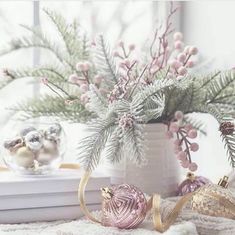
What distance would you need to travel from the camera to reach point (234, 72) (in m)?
1.08

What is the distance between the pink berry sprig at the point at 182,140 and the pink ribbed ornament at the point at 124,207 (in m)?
0.20

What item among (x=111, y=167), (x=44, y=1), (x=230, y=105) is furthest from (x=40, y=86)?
(x=230, y=105)

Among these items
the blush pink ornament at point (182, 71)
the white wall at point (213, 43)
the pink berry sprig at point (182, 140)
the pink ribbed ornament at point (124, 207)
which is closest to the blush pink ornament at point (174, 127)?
the pink berry sprig at point (182, 140)

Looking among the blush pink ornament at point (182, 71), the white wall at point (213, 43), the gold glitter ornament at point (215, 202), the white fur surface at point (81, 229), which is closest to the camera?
the white fur surface at point (81, 229)

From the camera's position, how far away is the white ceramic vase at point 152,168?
1075mm

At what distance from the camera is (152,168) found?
1082 mm

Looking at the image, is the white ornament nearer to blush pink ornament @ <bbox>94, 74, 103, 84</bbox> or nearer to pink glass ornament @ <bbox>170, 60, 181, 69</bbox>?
blush pink ornament @ <bbox>94, 74, 103, 84</bbox>

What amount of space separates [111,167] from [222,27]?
0.62 meters

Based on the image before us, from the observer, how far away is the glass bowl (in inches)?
39.3

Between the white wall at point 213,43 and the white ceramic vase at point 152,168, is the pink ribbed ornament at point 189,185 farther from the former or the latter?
the white wall at point 213,43

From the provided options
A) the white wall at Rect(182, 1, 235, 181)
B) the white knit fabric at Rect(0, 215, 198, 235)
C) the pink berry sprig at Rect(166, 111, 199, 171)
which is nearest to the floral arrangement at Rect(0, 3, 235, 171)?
the pink berry sprig at Rect(166, 111, 199, 171)

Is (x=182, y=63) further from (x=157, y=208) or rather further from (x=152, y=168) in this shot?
(x=157, y=208)

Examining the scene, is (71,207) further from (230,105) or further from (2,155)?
(230,105)

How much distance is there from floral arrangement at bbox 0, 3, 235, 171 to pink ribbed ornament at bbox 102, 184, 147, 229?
6 cm
